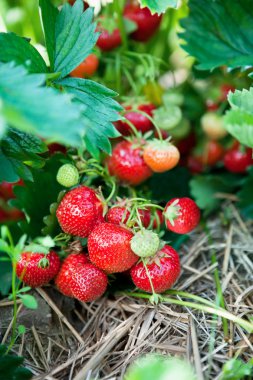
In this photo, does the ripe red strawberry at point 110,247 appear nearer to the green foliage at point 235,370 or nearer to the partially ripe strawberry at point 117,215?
the partially ripe strawberry at point 117,215

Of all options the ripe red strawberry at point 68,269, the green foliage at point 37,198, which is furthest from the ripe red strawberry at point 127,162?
the ripe red strawberry at point 68,269

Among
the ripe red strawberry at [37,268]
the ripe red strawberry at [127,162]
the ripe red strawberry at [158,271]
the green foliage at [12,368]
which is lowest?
the green foliage at [12,368]

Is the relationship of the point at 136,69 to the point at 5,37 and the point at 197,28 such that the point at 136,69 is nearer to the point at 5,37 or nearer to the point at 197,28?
the point at 197,28

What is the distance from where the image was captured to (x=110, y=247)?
3.52ft

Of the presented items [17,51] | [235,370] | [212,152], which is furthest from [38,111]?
[212,152]

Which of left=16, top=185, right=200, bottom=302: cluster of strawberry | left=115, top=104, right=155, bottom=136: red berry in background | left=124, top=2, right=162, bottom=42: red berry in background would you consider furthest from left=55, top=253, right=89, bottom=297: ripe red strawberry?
left=124, top=2, right=162, bottom=42: red berry in background

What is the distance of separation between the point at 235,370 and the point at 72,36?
756 mm

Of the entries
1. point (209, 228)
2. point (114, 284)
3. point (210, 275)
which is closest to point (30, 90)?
point (114, 284)

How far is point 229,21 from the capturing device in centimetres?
138

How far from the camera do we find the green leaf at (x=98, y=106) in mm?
1082

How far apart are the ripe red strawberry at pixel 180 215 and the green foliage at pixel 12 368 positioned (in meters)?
0.42

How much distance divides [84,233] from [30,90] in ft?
1.44

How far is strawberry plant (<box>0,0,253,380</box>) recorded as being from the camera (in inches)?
40.1

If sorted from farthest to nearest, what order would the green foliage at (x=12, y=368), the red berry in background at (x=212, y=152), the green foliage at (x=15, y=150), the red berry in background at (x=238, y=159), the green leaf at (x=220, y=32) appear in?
1. the red berry in background at (x=212, y=152)
2. the red berry in background at (x=238, y=159)
3. the green leaf at (x=220, y=32)
4. the green foliage at (x=15, y=150)
5. the green foliage at (x=12, y=368)
